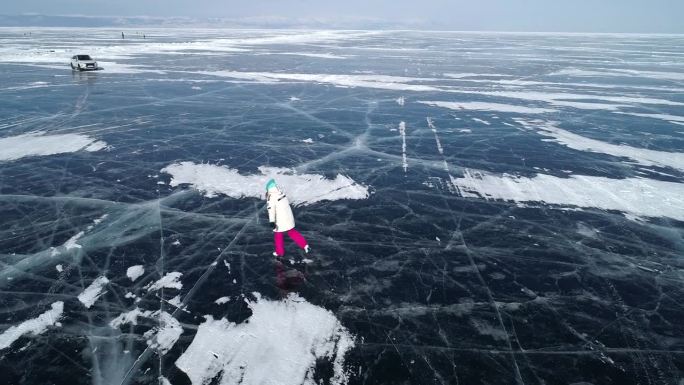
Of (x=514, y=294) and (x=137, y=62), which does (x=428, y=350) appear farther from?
(x=137, y=62)

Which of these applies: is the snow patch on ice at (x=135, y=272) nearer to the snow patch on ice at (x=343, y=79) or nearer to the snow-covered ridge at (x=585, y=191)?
the snow-covered ridge at (x=585, y=191)

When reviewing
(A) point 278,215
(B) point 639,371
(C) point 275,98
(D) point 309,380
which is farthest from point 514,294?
(C) point 275,98

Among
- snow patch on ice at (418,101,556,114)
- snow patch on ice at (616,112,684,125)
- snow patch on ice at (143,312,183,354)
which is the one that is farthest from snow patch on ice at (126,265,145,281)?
snow patch on ice at (616,112,684,125)

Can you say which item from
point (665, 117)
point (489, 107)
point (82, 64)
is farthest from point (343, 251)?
point (82, 64)

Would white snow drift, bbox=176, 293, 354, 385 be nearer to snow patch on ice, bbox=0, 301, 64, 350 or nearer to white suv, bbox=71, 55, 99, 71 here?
snow patch on ice, bbox=0, 301, 64, 350

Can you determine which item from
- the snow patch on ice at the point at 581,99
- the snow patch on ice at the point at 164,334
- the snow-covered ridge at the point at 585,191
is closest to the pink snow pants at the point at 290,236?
the snow patch on ice at the point at 164,334

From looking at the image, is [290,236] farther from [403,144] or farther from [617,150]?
→ [617,150]

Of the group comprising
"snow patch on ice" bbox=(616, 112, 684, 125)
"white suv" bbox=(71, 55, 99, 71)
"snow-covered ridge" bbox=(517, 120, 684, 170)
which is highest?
"white suv" bbox=(71, 55, 99, 71)
